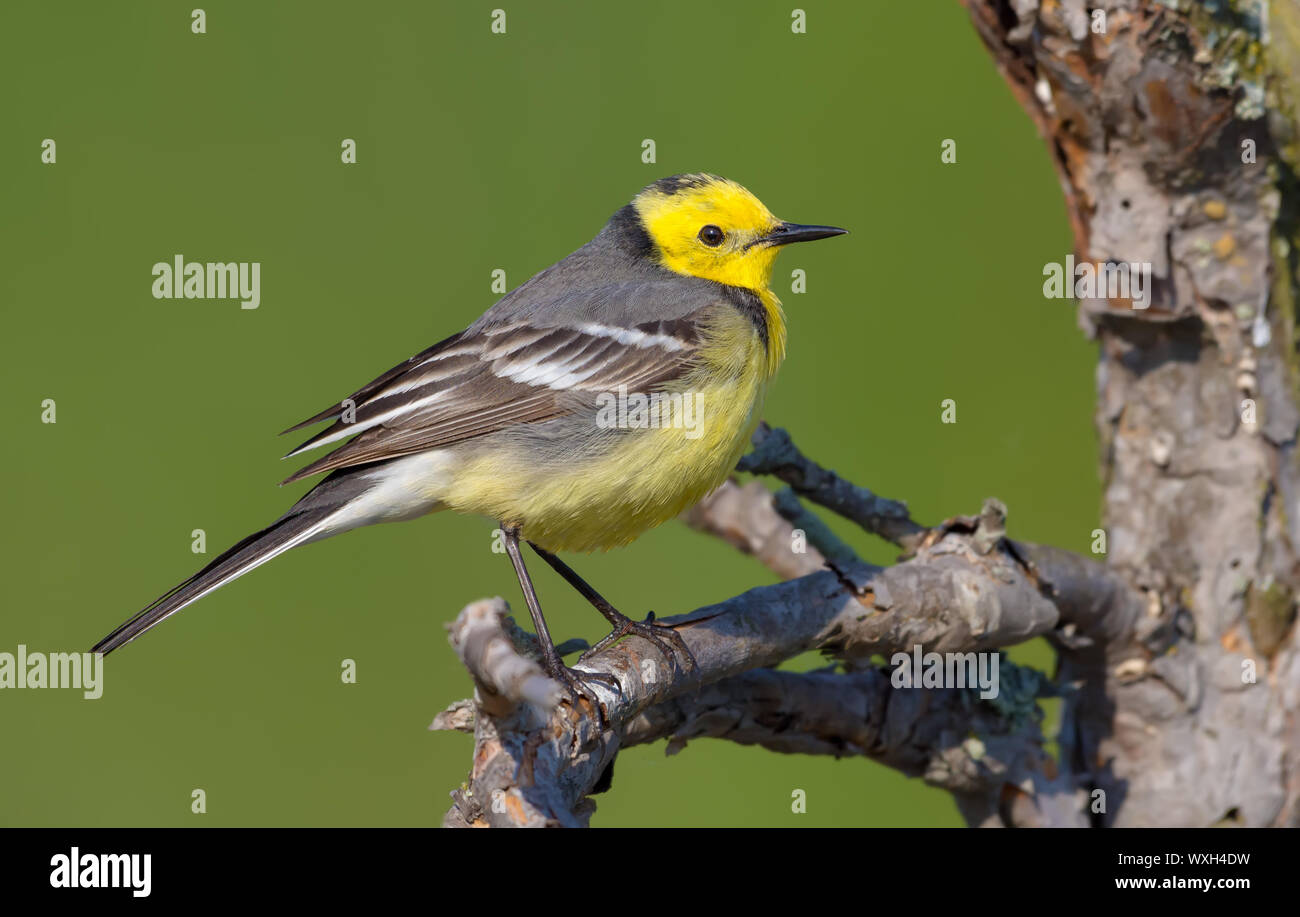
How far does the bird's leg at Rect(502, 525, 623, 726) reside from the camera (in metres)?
2.85

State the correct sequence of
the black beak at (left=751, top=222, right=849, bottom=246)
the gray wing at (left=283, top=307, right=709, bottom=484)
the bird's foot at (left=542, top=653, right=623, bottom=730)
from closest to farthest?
the bird's foot at (left=542, top=653, right=623, bottom=730) < the gray wing at (left=283, top=307, right=709, bottom=484) < the black beak at (left=751, top=222, right=849, bottom=246)

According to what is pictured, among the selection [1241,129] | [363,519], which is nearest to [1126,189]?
[1241,129]

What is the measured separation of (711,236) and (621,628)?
1598mm

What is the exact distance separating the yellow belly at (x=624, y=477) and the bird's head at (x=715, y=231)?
2.29ft

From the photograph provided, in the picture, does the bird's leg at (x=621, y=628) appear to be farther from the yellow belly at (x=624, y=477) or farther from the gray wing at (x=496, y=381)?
the gray wing at (x=496, y=381)

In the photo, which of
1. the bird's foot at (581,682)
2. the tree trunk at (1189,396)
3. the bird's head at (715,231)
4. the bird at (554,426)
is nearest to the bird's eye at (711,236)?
the bird's head at (715,231)

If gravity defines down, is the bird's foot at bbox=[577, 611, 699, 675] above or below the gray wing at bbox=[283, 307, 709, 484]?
below

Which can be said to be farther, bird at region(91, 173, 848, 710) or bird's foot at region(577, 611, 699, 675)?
bird at region(91, 173, 848, 710)

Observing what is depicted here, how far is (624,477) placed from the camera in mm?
3936

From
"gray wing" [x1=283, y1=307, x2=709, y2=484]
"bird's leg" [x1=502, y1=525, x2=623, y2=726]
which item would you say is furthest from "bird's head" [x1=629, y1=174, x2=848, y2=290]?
"bird's leg" [x1=502, y1=525, x2=623, y2=726]

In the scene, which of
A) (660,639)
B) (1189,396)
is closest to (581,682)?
(660,639)

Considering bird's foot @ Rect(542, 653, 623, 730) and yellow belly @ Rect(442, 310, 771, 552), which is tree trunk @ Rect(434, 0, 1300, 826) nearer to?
yellow belly @ Rect(442, 310, 771, 552)

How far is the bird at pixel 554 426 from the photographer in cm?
395

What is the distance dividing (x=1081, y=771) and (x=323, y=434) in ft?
9.65
